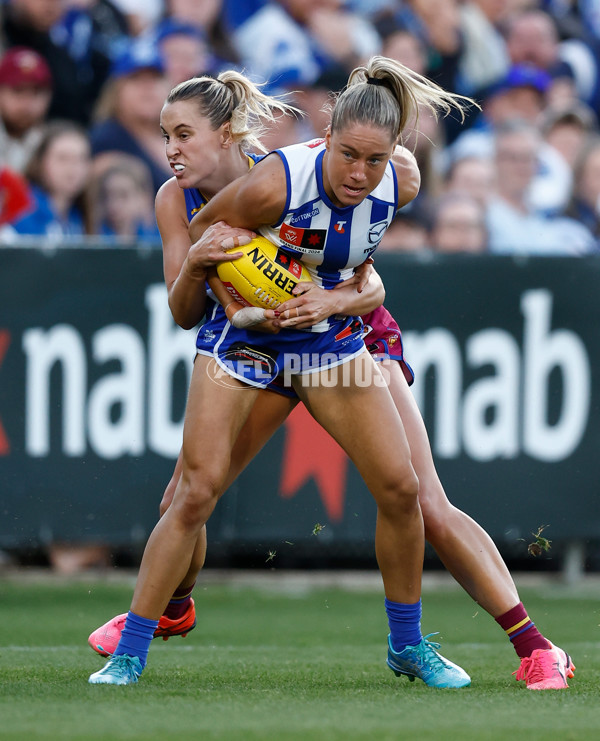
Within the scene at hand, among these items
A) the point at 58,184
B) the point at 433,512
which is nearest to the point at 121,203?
the point at 58,184

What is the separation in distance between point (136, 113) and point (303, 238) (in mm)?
5226

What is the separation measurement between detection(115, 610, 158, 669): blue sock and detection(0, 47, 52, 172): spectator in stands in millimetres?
5267

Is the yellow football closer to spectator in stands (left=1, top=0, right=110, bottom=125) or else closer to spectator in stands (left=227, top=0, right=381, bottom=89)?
spectator in stands (left=1, top=0, right=110, bottom=125)

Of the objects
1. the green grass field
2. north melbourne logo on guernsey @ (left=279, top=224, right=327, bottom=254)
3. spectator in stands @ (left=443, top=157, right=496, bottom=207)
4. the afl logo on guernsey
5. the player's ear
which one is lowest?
the green grass field

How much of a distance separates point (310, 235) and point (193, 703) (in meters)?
1.61

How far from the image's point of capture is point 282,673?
4883 millimetres

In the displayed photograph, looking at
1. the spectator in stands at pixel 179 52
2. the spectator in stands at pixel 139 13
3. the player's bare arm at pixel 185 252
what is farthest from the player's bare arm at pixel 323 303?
the spectator in stands at pixel 139 13

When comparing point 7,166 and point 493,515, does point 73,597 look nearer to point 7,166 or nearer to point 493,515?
point 493,515

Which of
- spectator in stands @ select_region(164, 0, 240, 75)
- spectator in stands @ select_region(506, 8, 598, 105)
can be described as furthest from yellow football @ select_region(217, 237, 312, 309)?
spectator in stands @ select_region(506, 8, 598, 105)

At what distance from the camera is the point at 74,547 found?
7.43m

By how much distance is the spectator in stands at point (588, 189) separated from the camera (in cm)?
996

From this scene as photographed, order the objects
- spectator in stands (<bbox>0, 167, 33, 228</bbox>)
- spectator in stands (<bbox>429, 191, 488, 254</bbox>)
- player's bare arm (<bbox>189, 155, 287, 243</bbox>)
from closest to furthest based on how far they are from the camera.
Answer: player's bare arm (<bbox>189, 155, 287, 243</bbox>)
spectator in stands (<bbox>0, 167, 33, 228</bbox>)
spectator in stands (<bbox>429, 191, 488, 254</bbox>)

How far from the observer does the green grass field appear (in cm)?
355

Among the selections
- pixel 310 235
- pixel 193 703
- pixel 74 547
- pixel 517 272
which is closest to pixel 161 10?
pixel 517 272
